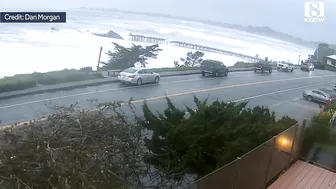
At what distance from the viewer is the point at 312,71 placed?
45.3ft

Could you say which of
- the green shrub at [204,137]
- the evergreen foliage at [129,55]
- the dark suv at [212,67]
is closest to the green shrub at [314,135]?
the green shrub at [204,137]

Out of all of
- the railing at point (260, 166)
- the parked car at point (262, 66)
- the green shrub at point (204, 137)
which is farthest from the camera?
the parked car at point (262, 66)

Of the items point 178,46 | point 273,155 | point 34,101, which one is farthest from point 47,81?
point 273,155

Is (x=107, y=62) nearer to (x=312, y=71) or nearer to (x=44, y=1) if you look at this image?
(x=44, y=1)

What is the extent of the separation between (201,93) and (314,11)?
4.46m

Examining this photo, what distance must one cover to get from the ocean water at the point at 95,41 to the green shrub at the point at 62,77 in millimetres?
152

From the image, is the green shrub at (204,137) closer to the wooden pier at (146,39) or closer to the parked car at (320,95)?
the wooden pier at (146,39)

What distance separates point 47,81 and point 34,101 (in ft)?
1.96

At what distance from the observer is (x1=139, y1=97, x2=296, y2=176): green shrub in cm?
623

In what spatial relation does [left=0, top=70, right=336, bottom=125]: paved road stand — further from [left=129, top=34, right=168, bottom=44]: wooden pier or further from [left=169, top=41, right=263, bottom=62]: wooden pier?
[left=129, top=34, right=168, bottom=44]: wooden pier

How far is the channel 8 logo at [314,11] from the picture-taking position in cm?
1168

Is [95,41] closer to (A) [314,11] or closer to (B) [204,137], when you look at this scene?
(B) [204,137]

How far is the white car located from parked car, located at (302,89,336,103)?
5.71 m

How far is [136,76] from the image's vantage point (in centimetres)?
970
